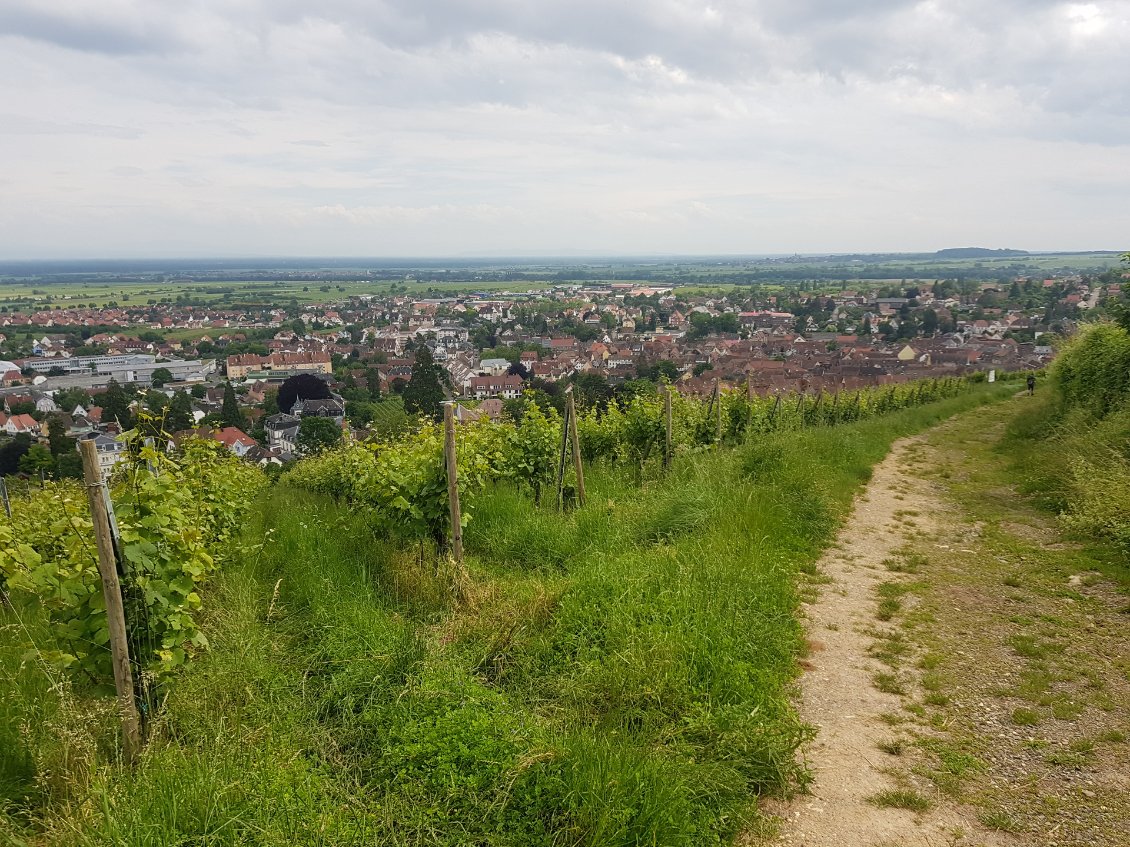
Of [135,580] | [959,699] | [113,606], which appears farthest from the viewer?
[959,699]

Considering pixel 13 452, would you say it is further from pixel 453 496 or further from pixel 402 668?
pixel 402 668

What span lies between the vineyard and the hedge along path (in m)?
0.20

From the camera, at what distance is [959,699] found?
4812 mm

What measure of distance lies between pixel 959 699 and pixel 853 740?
1.07 meters

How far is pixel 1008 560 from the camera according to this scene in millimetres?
7555

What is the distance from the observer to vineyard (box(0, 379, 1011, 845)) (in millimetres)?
3334

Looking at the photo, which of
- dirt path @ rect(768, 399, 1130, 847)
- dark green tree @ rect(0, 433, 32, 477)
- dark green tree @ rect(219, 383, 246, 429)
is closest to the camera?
dirt path @ rect(768, 399, 1130, 847)

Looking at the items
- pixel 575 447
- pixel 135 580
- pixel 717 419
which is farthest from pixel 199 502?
pixel 717 419

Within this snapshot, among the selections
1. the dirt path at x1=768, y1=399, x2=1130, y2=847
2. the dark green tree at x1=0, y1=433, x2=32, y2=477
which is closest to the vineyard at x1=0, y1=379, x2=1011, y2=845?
the dirt path at x1=768, y1=399, x2=1130, y2=847

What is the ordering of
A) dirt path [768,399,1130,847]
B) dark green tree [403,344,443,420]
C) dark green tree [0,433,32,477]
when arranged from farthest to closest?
dark green tree [403,344,443,420] < dark green tree [0,433,32,477] < dirt path [768,399,1130,847]

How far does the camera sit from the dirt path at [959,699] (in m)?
3.64

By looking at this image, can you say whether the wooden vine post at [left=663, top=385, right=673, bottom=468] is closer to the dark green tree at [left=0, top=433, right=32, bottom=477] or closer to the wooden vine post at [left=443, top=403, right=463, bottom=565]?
the wooden vine post at [left=443, top=403, right=463, bottom=565]

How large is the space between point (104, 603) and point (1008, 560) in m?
8.46

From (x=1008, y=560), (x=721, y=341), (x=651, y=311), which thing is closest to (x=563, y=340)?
(x=721, y=341)
